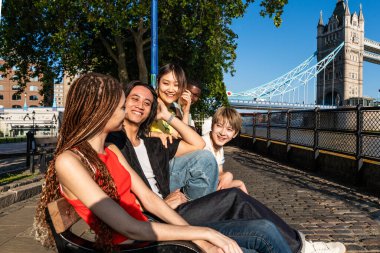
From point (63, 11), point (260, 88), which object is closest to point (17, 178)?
point (63, 11)

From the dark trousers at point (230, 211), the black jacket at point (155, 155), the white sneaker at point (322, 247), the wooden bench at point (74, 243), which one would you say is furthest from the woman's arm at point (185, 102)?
the wooden bench at point (74, 243)

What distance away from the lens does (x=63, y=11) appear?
1409cm

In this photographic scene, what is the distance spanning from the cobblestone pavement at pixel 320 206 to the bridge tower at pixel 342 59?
79.3 m

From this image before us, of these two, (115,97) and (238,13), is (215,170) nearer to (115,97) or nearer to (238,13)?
(115,97)

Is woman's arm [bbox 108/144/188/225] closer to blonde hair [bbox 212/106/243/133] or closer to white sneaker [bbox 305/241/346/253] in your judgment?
white sneaker [bbox 305/241/346/253]

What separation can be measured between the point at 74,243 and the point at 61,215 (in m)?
0.12

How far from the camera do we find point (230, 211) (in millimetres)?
2055

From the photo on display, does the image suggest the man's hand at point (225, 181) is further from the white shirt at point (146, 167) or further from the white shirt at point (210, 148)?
the white shirt at point (146, 167)

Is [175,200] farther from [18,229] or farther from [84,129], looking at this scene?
[18,229]

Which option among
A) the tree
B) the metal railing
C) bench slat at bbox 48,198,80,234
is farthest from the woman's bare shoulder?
the tree

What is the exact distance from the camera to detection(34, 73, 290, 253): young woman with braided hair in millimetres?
1509

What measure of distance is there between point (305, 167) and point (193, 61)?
8.22m

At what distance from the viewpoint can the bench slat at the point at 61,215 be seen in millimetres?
1419

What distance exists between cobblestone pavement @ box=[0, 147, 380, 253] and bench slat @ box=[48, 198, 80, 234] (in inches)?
83.0
